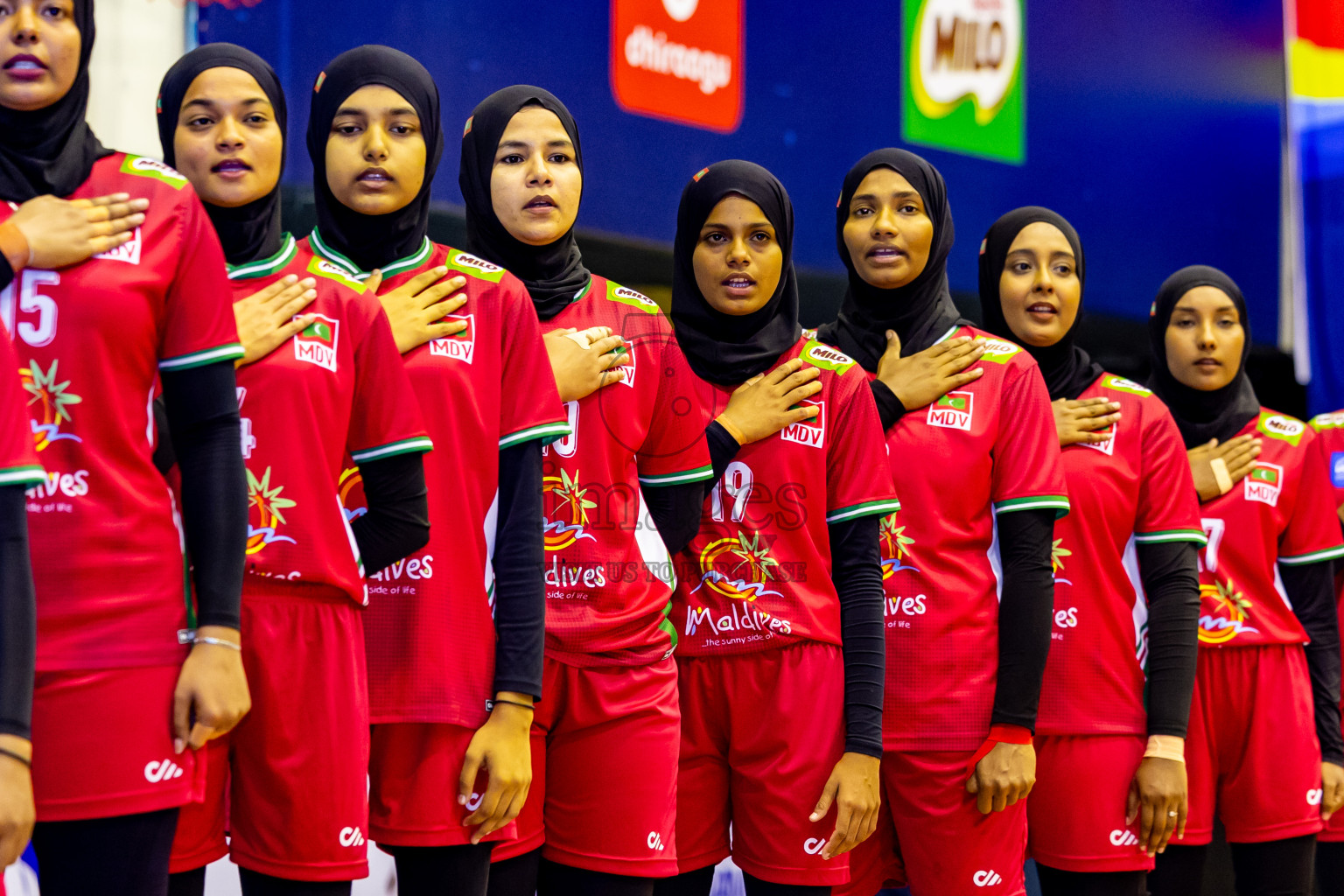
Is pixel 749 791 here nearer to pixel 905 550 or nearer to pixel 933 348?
pixel 905 550

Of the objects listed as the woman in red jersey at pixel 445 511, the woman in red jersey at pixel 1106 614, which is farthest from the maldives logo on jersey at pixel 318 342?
the woman in red jersey at pixel 1106 614

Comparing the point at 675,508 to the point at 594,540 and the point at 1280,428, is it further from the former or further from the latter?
the point at 1280,428

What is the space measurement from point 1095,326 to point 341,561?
429 centimetres

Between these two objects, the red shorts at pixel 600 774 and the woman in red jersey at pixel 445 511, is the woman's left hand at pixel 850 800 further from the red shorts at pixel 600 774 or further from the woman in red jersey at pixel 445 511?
the woman in red jersey at pixel 445 511

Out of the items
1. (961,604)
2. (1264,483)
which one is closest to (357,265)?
(961,604)

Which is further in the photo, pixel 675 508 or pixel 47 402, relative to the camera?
pixel 675 508

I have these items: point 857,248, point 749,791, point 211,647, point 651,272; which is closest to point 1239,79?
point 651,272

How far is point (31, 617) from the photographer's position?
1.53 metres

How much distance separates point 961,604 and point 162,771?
164cm

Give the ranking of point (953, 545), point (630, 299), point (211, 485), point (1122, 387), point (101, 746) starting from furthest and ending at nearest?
point (1122, 387), point (953, 545), point (630, 299), point (211, 485), point (101, 746)

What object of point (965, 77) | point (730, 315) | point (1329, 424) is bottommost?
point (1329, 424)

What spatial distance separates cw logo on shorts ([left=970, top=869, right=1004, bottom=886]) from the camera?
2.71 m

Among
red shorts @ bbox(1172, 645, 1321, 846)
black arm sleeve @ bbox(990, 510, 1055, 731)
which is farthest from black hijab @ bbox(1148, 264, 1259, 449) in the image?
black arm sleeve @ bbox(990, 510, 1055, 731)

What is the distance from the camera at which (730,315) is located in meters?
2.73
